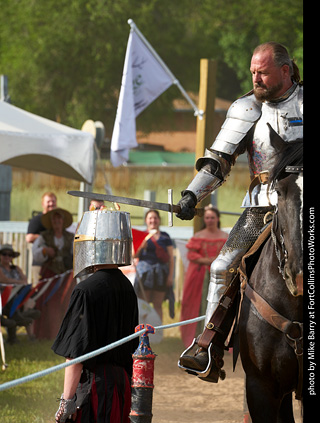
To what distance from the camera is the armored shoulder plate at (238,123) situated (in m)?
4.64

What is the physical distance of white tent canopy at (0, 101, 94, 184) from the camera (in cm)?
823

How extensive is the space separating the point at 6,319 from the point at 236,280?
5251 millimetres

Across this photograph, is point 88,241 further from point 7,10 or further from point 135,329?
point 7,10

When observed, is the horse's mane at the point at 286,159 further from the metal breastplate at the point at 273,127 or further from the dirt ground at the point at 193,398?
the dirt ground at the point at 193,398

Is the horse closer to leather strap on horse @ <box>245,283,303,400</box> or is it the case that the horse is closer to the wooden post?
leather strap on horse @ <box>245,283,303,400</box>

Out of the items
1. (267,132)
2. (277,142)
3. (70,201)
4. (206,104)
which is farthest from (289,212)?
(70,201)

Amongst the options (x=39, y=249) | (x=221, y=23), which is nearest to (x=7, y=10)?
(x=221, y=23)

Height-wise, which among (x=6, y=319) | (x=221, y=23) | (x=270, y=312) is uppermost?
(x=221, y=23)

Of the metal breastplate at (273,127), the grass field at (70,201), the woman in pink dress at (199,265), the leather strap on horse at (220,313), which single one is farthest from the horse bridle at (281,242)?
the grass field at (70,201)

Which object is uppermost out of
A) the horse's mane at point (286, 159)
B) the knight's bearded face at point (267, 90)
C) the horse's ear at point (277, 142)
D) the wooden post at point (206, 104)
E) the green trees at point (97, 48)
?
the green trees at point (97, 48)

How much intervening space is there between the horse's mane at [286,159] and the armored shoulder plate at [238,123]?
2.05 ft

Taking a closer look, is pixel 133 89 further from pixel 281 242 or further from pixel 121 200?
pixel 281 242

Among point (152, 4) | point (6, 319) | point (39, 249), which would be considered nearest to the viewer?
point (6, 319)

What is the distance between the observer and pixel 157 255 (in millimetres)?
10078
